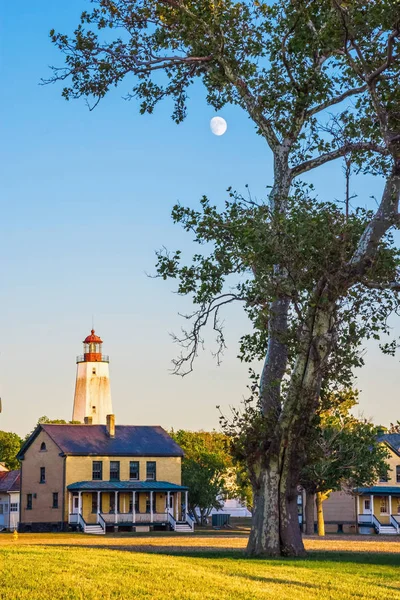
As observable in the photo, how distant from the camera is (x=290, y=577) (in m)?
16.0

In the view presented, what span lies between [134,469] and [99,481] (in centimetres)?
280

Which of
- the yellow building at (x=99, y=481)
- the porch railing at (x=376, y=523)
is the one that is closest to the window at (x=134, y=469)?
the yellow building at (x=99, y=481)

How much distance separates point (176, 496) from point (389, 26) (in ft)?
166

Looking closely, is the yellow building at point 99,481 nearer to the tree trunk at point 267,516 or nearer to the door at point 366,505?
the door at point 366,505

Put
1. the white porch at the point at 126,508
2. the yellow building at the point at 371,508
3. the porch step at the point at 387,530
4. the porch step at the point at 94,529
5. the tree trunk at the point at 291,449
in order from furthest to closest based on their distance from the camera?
the yellow building at the point at 371,508
the porch step at the point at 387,530
the white porch at the point at 126,508
the porch step at the point at 94,529
the tree trunk at the point at 291,449

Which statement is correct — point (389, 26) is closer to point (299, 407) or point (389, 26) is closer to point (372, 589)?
point (299, 407)

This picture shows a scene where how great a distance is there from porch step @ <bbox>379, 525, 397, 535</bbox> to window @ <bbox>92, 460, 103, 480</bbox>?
794 inches

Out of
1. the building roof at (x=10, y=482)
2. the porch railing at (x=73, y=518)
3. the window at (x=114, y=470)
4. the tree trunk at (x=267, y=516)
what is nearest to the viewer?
the tree trunk at (x=267, y=516)

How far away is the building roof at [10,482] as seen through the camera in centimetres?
6988

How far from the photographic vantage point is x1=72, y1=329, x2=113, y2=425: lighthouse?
286 feet

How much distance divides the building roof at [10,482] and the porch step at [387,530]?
26273 millimetres

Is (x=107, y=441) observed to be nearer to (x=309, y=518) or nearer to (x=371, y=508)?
(x=309, y=518)

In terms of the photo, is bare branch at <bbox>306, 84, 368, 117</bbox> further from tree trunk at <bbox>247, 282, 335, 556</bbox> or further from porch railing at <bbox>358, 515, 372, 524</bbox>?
porch railing at <bbox>358, 515, 372, 524</bbox>

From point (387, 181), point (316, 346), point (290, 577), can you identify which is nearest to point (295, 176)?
point (387, 181)
